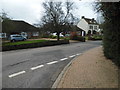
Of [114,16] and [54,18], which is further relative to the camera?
[54,18]

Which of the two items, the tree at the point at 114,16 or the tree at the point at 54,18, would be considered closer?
the tree at the point at 114,16

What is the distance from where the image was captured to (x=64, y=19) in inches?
1415

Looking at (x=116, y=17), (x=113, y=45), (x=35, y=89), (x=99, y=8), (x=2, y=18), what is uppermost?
(x=2, y=18)

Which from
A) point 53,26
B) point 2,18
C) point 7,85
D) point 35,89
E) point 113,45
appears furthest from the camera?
point 53,26

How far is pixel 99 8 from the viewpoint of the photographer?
7734 mm

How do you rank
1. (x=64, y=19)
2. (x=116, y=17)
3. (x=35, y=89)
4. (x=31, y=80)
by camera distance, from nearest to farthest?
(x=35, y=89)
(x=31, y=80)
(x=116, y=17)
(x=64, y=19)

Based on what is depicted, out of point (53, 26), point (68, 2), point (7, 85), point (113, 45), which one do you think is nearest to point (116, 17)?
point (113, 45)

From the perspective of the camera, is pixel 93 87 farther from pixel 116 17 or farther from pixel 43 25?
pixel 43 25

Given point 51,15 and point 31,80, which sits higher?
point 51,15

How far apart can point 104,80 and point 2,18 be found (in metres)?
25.5

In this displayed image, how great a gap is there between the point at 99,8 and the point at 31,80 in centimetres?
445

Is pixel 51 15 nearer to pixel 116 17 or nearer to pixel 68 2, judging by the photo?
pixel 68 2

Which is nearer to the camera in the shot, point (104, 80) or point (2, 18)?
point (104, 80)

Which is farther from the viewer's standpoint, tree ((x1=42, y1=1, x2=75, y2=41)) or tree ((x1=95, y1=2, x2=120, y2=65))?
tree ((x1=42, y1=1, x2=75, y2=41))
